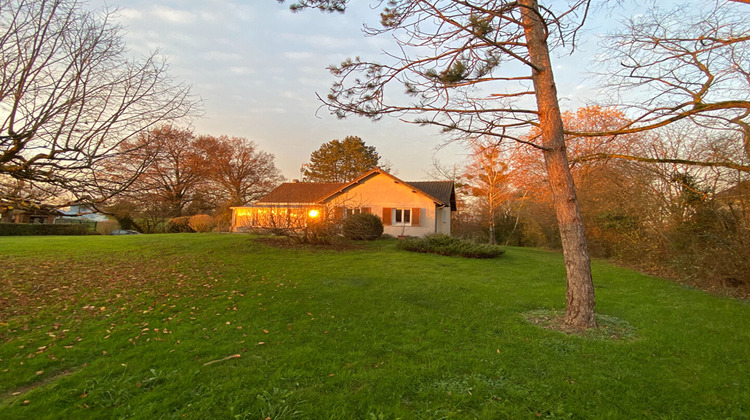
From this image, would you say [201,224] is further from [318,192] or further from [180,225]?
[318,192]

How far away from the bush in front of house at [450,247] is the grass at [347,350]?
468 centimetres

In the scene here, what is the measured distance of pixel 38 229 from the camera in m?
21.9

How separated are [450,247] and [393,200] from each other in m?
8.76

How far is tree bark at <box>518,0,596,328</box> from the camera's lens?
4938 mm

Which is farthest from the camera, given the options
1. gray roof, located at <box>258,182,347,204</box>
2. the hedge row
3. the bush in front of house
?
gray roof, located at <box>258,182,347,204</box>

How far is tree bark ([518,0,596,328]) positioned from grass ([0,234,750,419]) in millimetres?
546

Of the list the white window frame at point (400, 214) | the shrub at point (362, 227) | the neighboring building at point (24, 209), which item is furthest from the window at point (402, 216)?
the neighboring building at point (24, 209)

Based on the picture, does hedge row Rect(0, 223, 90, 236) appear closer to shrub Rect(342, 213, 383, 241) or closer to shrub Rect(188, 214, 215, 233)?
shrub Rect(188, 214, 215, 233)

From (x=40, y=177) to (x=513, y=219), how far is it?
24.8 meters

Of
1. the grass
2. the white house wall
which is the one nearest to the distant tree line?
the white house wall

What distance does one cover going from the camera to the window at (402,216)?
2106cm

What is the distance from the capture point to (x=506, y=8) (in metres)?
4.66

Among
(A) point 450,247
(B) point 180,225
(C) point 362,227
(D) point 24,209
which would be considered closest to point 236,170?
(B) point 180,225

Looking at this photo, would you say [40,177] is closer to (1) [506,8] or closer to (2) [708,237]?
(1) [506,8]
